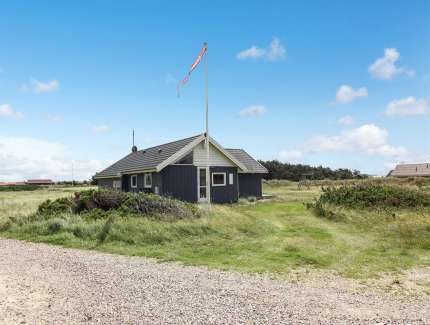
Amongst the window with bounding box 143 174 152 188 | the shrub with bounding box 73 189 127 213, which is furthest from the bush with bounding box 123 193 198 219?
the window with bounding box 143 174 152 188

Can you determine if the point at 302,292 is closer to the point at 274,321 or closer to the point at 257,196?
the point at 274,321

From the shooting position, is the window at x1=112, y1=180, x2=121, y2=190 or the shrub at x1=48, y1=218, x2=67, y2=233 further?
the window at x1=112, y1=180, x2=121, y2=190

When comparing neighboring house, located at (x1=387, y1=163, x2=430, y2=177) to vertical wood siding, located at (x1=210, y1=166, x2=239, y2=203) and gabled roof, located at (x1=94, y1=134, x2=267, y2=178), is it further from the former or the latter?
vertical wood siding, located at (x1=210, y1=166, x2=239, y2=203)

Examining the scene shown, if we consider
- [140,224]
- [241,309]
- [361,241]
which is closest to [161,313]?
[241,309]

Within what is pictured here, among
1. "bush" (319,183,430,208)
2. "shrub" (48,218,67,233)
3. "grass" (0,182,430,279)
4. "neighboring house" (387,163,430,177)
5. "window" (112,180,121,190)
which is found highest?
"neighboring house" (387,163,430,177)

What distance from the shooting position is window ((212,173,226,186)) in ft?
87.7

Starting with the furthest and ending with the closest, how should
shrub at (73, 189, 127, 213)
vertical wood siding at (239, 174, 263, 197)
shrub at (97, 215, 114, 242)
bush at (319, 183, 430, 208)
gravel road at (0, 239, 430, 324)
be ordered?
vertical wood siding at (239, 174, 263, 197)
bush at (319, 183, 430, 208)
shrub at (73, 189, 127, 213)
shrub at (97, 215, 114, 242)
gravel road at (0, 239, 430, 324)

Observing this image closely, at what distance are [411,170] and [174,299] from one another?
8517 centimetres

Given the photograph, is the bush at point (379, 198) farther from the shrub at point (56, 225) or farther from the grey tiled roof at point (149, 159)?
the shrub at point (56, 225)

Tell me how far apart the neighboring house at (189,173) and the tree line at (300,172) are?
55371 mm

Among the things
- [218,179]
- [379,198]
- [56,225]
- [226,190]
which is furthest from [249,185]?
[56,225]

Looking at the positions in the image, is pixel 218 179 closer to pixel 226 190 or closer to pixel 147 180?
pixel 226 190

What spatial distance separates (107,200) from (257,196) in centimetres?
1773

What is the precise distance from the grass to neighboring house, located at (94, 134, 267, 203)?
8279 millimetres
